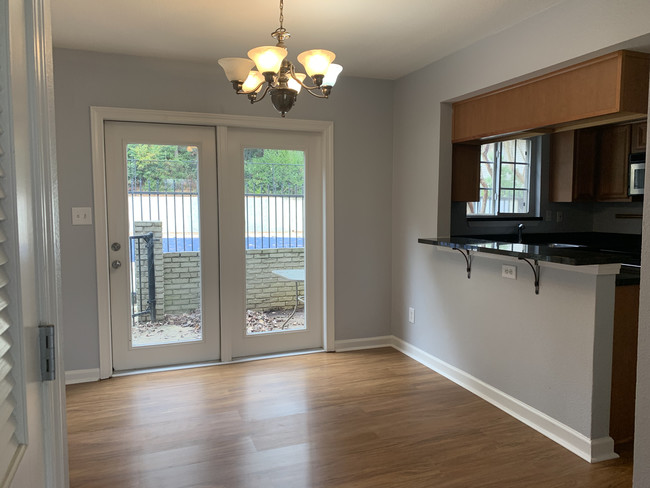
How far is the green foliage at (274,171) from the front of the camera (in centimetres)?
398

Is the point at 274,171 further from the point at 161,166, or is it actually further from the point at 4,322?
the point at 4,322

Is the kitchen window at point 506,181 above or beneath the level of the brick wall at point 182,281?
above

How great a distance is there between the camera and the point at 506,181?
4516 mm

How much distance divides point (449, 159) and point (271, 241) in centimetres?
158

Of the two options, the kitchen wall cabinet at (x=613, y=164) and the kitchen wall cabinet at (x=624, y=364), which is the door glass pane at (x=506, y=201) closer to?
the kitchen wall cabinet at (x=613, y=164)

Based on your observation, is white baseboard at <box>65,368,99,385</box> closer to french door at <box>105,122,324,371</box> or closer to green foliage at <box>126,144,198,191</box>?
french door at <box>105,122,324,371</box>

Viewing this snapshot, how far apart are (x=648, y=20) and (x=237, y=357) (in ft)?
11.5

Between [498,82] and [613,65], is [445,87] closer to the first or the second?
[498,82]

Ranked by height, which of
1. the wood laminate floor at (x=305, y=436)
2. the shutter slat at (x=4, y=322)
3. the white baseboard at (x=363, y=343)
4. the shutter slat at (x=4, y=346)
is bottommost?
the wood laminate floor at (x=305, y=436)

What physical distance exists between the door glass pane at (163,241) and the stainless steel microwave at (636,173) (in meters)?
3.59

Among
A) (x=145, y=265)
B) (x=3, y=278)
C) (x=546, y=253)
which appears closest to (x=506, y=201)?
(x=546, y=253)

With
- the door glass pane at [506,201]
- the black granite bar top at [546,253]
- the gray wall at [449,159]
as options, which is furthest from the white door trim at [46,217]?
the door glass pane at [506,201]

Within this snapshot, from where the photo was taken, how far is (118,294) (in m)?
3.71

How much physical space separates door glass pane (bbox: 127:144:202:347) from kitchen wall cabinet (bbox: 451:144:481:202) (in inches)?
79.8
